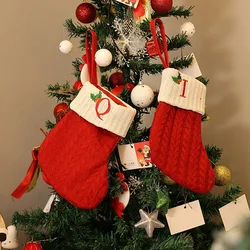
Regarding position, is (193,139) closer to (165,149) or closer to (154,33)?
(165,149)

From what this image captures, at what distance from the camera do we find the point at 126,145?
0.97m

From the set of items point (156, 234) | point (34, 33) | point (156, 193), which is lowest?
point (156, 234)

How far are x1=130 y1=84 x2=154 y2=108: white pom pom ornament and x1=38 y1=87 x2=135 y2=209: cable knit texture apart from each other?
1.1 inches

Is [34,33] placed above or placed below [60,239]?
above

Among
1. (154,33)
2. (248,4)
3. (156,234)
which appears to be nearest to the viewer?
(154,33)

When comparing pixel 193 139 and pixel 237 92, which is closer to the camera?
pixel 193 139

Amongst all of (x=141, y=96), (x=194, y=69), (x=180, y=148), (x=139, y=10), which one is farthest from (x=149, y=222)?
(x=139, y=10)

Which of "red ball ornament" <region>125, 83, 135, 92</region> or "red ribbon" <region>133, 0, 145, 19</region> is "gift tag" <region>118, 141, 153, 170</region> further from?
"red ribbon" <region>133, 0, 145, 19</region>

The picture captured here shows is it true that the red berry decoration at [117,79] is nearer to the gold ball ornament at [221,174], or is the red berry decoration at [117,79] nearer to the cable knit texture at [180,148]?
the cable knit texture at [180,148]

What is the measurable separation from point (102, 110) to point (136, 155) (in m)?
0.15

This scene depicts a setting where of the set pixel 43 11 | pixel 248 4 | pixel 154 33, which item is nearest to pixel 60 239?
pixel 154 33

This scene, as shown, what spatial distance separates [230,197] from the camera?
1.03m

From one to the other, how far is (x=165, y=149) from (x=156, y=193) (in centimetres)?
11

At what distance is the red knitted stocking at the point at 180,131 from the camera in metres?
0.93
